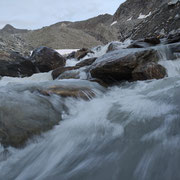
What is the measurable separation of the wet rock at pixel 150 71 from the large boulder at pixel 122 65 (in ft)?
0.36

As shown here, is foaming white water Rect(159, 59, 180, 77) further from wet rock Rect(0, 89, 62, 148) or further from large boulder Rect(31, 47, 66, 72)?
large boulder Rect(31, 47, 66, 72)

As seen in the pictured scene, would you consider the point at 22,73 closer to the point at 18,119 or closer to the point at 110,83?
the point at 110,83

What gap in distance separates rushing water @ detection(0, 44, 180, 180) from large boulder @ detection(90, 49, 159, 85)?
1.36 m

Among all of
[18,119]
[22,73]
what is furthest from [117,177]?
[22,73]

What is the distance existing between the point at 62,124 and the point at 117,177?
103 cm

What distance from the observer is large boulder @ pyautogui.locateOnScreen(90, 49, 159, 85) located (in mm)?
3826

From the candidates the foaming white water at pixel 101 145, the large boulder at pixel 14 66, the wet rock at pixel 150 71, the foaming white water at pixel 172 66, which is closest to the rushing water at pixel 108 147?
the foaming white water at pixel 101 145

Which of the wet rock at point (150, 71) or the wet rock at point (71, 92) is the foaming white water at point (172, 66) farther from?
the wet rock at point (71, 92)

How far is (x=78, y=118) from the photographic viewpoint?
236 cm

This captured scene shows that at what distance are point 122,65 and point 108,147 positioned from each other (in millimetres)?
2419

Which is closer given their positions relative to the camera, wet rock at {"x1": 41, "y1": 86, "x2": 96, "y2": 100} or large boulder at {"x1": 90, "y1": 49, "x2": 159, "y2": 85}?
wet rock at {"x1": 41, "y1": 86, "x2": 96, "y2": 100}

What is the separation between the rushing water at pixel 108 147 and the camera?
133cm

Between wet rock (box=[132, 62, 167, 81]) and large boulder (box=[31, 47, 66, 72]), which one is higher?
large boulder (box=[31, 47, 66, 72])

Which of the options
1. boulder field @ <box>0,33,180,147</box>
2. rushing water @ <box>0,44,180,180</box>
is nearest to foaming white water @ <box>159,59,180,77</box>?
boulder field @ <box>0,33,180,147</box>
